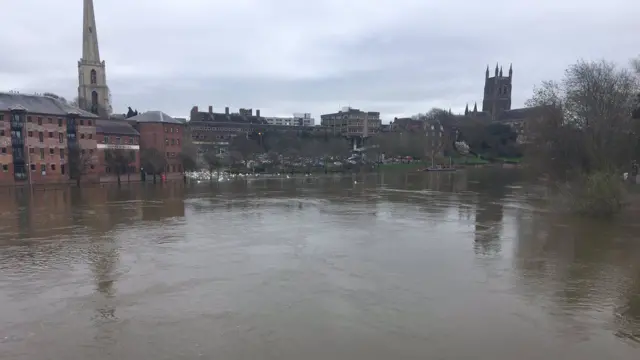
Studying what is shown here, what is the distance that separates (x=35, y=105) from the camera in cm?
5353

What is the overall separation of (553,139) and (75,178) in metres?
52.6

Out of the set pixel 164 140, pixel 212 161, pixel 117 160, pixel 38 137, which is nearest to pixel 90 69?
pixel 212 161

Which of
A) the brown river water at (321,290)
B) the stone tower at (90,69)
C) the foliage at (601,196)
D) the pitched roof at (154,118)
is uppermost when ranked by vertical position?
the stone tower at (90,69)

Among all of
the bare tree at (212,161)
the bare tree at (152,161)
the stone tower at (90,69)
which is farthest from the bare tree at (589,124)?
the stone tower at (90,69)

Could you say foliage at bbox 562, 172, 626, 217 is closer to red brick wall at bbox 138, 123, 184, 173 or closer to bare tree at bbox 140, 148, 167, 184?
bare tree at bbox 140, 148, 167, 184

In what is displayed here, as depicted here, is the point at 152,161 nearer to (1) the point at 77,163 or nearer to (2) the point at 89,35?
(1) the point at 77,163

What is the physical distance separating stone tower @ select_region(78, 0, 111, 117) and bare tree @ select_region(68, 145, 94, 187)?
104 feet

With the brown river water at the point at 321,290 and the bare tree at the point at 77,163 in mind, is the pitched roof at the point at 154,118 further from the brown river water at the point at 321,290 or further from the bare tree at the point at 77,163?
the brown river water at the point at 321,290

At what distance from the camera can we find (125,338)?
858 cm

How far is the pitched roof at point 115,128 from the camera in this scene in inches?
2387

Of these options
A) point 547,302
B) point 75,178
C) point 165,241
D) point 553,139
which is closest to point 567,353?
point 547,302

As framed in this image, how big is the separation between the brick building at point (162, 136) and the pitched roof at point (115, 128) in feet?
7.12

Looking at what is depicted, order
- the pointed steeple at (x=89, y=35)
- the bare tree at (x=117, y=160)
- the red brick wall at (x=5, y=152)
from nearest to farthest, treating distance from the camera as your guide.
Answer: the red brick wall at (x=5, y=152), the bare tree at (x=117, y=160), the pointed steeple at (x=89, y=35)

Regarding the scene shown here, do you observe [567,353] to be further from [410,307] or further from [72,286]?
[72,286]
